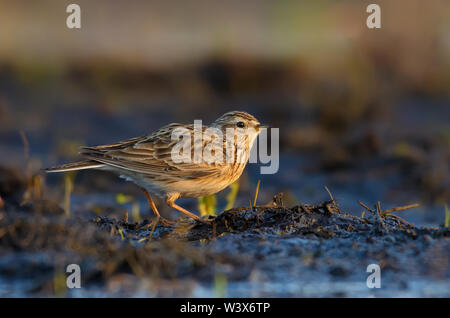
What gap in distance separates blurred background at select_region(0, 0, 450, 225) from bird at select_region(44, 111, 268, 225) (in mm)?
2677

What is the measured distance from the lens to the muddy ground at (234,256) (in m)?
6.05

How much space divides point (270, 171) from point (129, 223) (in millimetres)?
5398

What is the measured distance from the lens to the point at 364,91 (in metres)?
14.9

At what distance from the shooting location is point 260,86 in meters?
16.4

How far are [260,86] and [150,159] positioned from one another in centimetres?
869

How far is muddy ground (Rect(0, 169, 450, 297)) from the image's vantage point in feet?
19.9

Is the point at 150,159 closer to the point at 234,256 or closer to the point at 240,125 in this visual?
the point at 240,125

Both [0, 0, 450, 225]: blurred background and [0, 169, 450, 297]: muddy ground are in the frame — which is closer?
[0, 169, 450, 297]: muddy ground
